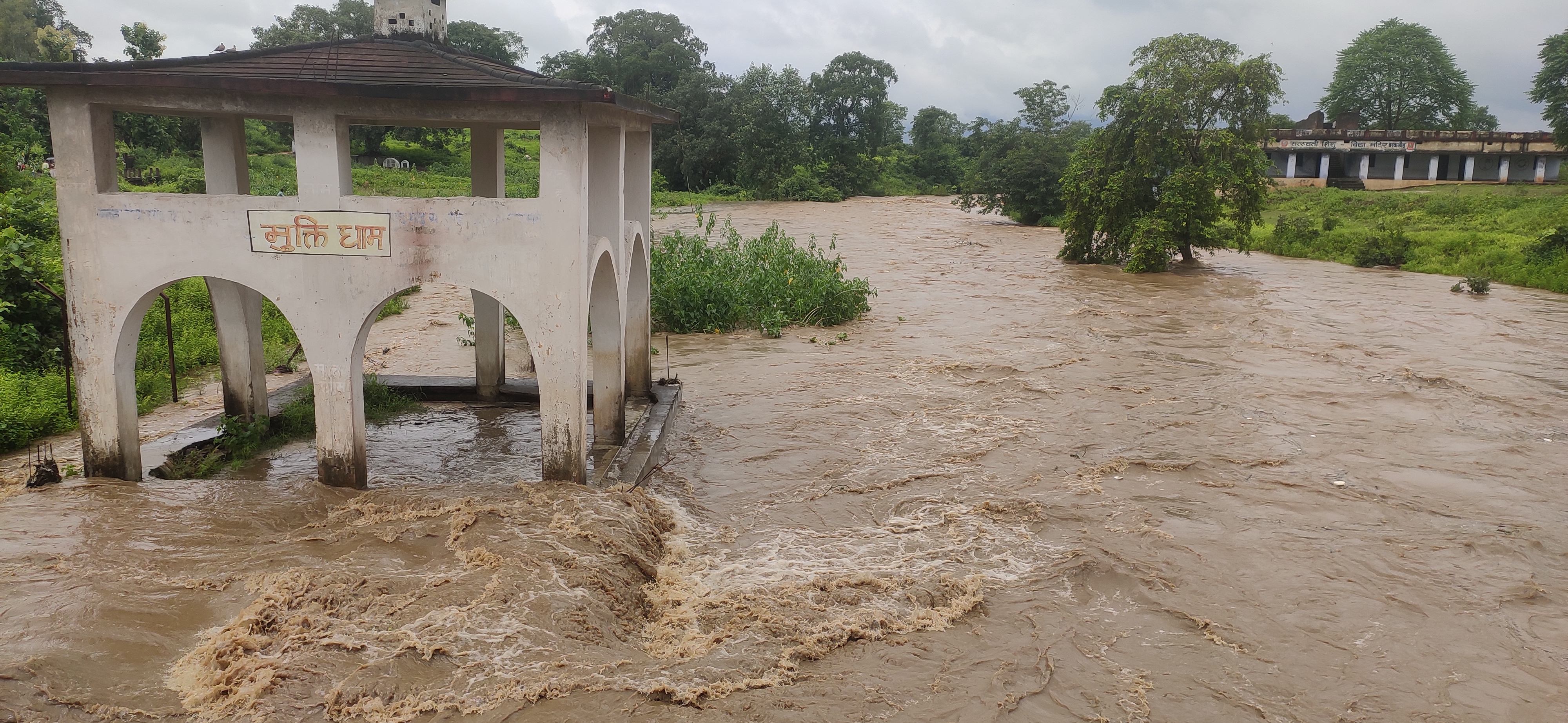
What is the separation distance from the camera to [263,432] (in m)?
Result: 8.62

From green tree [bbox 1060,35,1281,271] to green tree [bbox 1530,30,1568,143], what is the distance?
2352 cm

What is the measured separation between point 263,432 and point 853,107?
163 ft

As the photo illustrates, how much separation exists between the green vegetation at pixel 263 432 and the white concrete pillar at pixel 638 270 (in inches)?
85.7

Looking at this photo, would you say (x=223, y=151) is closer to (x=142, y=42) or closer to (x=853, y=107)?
(x=142, y=42)

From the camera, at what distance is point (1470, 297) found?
20281mm

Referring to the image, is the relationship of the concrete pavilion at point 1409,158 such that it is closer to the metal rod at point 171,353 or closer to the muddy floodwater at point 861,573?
the muddy floodwater at point 861,573

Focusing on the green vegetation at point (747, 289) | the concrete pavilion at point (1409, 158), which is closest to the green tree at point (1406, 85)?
the concrete pavilion at point (1409, 158)

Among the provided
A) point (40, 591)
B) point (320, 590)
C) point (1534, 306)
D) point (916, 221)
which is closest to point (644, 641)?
point (320, 590)

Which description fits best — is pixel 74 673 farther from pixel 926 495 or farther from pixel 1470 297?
pixel 1470 297

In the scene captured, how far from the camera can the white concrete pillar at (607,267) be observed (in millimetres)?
7906

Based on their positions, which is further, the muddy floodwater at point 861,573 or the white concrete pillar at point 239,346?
the white concrete pillar at point 239,346

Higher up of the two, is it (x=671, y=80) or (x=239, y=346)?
(x=671, y=80)

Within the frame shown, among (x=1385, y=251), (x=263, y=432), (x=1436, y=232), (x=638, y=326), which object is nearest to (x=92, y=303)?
(x=263, y=432)

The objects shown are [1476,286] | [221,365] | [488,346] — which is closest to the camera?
[221,365]
